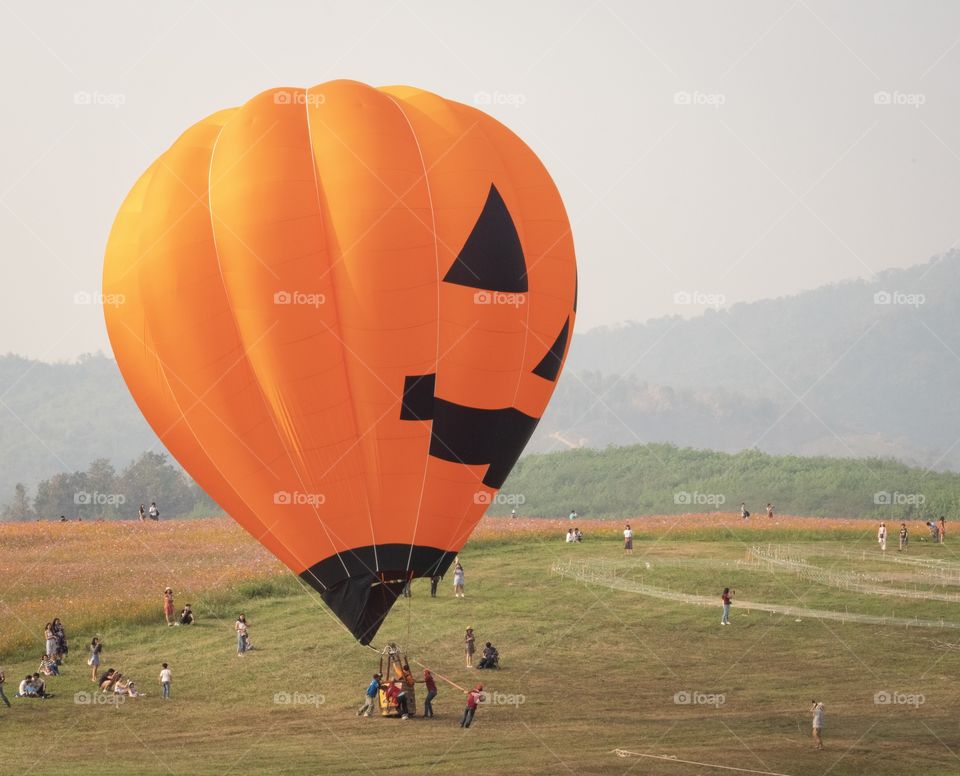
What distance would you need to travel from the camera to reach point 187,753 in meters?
34.6

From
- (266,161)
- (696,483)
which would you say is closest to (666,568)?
(266,161)

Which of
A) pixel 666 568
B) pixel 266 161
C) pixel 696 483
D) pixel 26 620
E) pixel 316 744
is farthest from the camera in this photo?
pixel 696 483

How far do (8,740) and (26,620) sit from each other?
1577 centimetres

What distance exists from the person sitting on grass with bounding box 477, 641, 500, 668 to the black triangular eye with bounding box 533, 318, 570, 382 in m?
10.6

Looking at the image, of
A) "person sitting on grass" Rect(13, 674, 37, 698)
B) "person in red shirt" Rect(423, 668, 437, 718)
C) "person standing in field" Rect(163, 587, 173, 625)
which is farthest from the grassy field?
"person standing in field" Rect(163, 587, 173, 625)

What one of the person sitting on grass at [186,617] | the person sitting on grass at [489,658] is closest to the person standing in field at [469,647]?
the person sitting on grass at [489,658]

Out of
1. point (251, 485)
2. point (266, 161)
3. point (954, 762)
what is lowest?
point (954, 762)

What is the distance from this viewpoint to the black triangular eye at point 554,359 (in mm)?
35938

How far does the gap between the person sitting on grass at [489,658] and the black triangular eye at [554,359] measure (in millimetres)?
10635

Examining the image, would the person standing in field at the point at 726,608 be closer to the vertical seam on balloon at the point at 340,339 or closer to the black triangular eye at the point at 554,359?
the black triangular eye at the point at 554,359

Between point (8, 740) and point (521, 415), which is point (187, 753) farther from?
point (521, 415)

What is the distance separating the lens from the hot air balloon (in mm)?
32188

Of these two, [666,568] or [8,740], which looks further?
[666,568]

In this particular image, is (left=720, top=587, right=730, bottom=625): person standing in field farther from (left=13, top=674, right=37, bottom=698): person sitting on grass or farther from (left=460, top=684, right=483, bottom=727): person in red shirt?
(left=13, top=674, right=37, bottom=698): person sitting on grass
